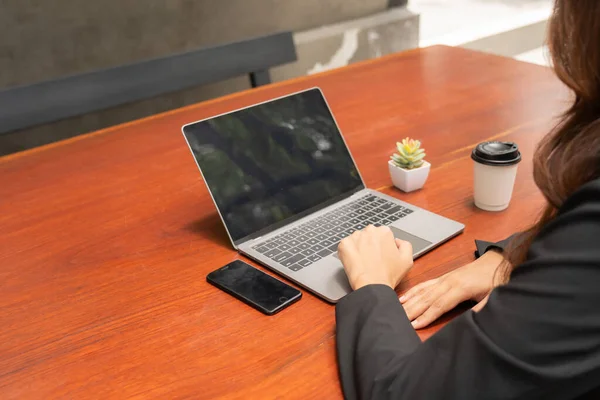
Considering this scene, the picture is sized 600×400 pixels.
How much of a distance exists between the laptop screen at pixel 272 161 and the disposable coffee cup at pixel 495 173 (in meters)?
0.22

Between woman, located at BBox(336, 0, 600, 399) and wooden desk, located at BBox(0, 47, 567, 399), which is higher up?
woman, located at BBox(336, 0, 600, 399)

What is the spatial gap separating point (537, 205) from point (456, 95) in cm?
61

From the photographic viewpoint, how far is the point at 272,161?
1.11m

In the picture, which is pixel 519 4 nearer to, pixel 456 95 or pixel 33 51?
pixel 456 95

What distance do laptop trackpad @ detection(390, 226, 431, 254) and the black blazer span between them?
13.0 inches

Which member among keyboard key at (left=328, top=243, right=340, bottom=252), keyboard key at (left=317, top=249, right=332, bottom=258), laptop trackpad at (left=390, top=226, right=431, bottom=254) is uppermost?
keyboard key at (left=317, top=249, right=332, bottom=258)

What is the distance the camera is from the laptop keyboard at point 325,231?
981 millimetres

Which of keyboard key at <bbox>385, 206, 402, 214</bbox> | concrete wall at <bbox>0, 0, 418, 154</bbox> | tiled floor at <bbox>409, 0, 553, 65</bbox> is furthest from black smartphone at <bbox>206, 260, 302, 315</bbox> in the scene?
tiled floor at <bbox>409, 0, 553, 65</bbox>

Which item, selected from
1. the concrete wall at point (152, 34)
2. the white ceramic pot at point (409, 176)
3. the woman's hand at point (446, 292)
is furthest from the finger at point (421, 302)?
the concrete wall at point (152, 34)

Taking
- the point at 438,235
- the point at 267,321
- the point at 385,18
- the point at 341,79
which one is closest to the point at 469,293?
the point at 438,235

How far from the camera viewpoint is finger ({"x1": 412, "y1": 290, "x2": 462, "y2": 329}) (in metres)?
0.83

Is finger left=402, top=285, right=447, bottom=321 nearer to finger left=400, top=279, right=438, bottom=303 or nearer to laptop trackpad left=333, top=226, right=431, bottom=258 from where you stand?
finger left=400, top=279, right=438, bottom=303

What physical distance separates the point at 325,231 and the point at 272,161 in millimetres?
164

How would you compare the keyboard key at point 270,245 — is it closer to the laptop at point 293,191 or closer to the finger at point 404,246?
the laptop at point 293,191
